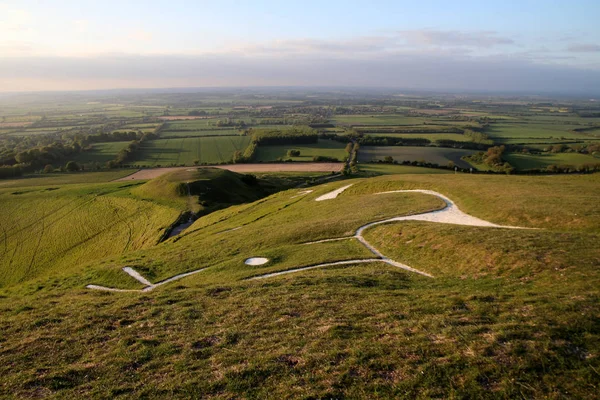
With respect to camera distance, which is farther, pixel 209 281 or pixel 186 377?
pixel 209 281

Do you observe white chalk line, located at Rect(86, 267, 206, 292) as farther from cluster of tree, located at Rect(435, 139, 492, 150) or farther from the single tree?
cluster of tree, located at Rect(435, 139, 492, 150)

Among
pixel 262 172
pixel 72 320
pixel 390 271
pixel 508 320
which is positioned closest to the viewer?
pixel 508 320

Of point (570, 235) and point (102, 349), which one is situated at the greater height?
point (570, 235)

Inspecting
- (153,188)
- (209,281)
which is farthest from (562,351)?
→ (153,188)

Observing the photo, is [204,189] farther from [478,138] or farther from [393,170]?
[478,138]

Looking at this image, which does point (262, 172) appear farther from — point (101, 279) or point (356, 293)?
point (356, 293)
